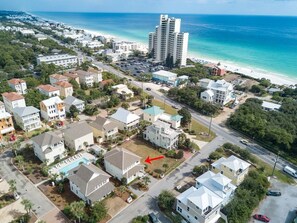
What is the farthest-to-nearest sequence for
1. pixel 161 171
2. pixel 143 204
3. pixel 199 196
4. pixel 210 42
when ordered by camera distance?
pixel 210 42 → pixel 161 171 → pixel 143 204 → pixel 199 196

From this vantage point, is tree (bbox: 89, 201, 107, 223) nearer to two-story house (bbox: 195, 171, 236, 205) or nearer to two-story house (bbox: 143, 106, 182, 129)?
two-story house (bbox: 195, 171, 236, 205)

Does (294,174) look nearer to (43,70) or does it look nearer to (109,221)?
(109,221)

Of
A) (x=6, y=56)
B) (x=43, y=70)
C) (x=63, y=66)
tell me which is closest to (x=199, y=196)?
(x=43, y=70)

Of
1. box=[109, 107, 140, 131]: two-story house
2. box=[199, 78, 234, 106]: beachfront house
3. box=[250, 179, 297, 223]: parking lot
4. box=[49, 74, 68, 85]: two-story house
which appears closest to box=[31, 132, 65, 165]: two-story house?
box=[109, 107, 140, 131]: two-story house

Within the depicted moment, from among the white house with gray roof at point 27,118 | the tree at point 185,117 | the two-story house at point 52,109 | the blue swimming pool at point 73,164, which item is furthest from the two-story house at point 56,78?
the blue swimming pool at point 73,164

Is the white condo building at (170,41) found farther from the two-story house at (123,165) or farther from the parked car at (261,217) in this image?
the parked car at (261,217)

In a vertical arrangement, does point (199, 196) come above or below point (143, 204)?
above
